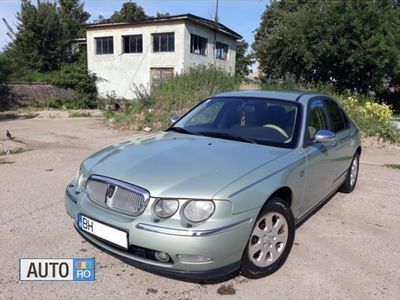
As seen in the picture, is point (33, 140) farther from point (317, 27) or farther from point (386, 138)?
point (317, 27)

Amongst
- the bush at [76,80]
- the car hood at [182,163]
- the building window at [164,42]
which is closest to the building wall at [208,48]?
the building window at [164,42]

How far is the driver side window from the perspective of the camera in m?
3.96

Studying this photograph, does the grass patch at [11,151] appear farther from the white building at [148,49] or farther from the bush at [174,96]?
the white building at [148,49]

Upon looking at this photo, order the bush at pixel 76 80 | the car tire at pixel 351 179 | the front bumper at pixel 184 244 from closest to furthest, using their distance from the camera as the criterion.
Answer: the front bumper at pixel 184 244 < the car tire at pixel 351 179 < the bush at pixel 76 80

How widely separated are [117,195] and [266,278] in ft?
4.80

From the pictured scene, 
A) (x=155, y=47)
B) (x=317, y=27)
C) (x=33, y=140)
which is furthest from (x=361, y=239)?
(x=155, y=47)

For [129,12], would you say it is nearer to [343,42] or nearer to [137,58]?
[137,58]

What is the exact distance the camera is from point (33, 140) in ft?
34.2

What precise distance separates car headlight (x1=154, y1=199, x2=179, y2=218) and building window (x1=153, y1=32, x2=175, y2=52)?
77.8 ft

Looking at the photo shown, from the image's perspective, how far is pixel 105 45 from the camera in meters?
28.2

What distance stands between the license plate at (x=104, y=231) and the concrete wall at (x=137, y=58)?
21.7m

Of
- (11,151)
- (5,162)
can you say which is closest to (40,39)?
→ (11,151)

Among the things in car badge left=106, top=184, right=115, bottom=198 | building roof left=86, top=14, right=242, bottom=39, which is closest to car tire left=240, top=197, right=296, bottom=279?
car badge left=106, top=184, right=115, bottom=198

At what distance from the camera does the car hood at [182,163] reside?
9.02ft
